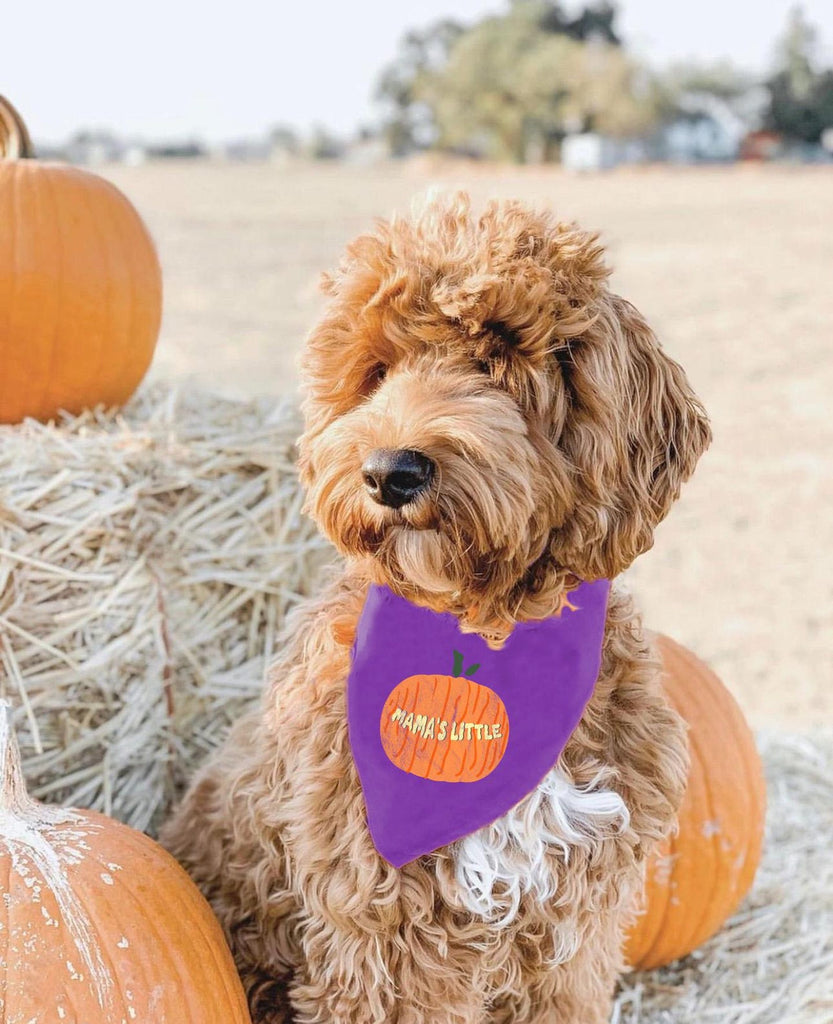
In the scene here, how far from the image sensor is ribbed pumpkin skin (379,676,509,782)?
2.67m

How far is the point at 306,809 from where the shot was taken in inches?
108

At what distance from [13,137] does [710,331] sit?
11413 mm

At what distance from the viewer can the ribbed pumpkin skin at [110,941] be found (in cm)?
243

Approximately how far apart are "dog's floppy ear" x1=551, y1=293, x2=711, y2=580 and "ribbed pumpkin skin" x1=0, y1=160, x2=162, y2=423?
2.17 meters

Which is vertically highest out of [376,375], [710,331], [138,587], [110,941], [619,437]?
[376,375]

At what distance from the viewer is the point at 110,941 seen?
2566 mm

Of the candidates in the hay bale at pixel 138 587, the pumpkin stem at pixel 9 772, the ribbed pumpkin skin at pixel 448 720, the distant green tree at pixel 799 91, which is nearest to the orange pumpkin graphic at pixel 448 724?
the ribbed pumpkin skin at pixel 448 720

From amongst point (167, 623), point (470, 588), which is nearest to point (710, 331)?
point (167, 623)

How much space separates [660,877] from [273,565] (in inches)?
65.8

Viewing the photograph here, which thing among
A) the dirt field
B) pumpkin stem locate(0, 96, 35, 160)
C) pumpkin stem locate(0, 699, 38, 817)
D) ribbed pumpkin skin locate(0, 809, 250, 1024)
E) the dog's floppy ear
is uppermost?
pumpkin stem locate(0, 96, 35, 160)

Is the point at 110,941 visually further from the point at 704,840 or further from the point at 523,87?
the point at 523,87

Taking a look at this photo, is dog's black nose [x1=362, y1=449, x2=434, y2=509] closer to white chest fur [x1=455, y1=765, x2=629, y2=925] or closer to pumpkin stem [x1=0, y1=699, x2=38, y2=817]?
white chest fur [x1=455, y1=765, x2=629, y2=925]

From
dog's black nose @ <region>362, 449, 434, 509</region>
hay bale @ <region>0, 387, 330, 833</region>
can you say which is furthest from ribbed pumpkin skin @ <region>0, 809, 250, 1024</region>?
dog's black nose @ <region>362, 449, 434, 509</region>

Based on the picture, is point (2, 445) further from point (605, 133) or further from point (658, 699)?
point (605, 133)
